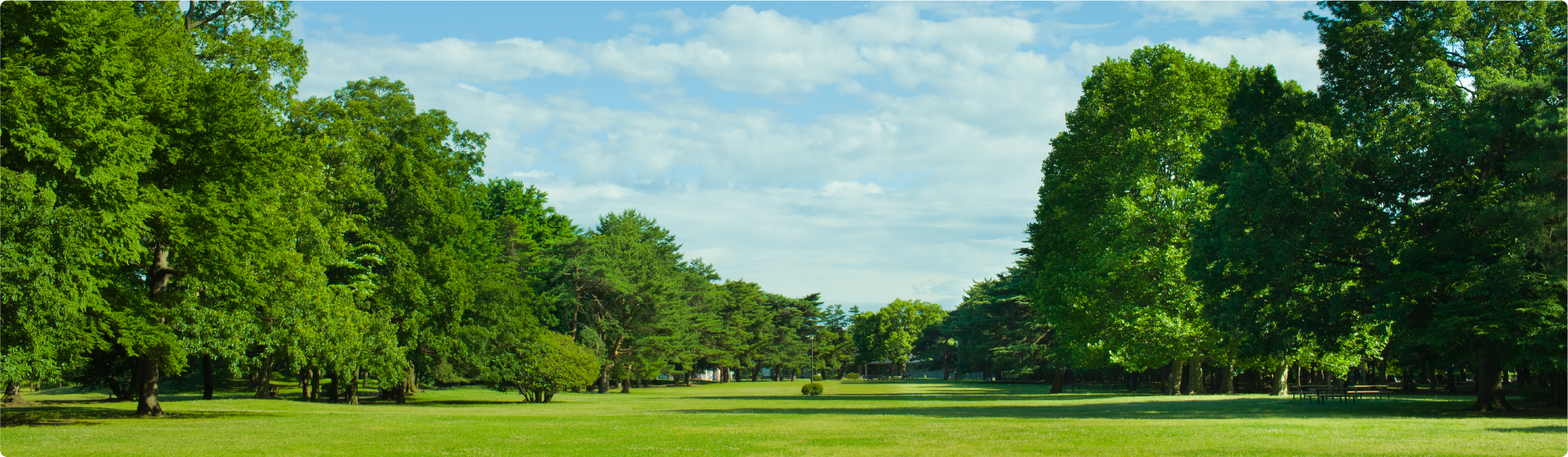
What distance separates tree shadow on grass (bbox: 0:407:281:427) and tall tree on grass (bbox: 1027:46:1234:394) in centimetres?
2842

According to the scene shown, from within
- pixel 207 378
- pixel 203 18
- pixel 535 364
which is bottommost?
pixel 207 378

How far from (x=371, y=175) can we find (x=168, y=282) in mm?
11059

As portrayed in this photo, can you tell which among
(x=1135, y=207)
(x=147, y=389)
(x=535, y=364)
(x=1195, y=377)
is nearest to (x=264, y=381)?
(x=535, y=364)

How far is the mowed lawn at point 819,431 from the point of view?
1360 cm

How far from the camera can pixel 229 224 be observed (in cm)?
2247

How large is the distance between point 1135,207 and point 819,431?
65.8 ft

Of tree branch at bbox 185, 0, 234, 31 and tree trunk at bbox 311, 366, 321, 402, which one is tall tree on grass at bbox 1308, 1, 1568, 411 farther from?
tree trunk at bbox 311, 366, 321, 402

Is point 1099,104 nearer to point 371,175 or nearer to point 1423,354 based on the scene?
point 1423,354

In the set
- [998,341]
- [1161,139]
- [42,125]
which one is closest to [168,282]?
[42,125]

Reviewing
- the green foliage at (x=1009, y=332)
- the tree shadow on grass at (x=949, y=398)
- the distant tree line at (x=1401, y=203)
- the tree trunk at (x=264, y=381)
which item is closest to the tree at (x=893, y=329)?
the green foliage at (x=1009, y=332)

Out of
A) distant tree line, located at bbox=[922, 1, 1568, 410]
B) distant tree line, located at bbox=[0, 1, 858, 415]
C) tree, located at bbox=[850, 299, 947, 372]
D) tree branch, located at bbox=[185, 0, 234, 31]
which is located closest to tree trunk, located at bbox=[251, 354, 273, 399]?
distant tree line, located at bbox=[0, 1, 858, 415]

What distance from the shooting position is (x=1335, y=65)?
24453 millimetres

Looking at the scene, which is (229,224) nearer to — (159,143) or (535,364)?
(159,143)

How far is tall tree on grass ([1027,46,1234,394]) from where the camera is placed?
32812 mm
